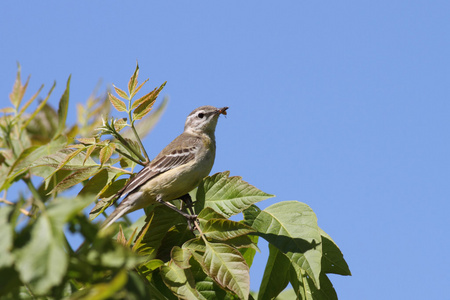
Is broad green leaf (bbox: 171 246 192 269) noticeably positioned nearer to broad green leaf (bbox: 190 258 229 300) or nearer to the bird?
broad green leaf (bbox: 190 258 229 300)

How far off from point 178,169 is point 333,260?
300 cm

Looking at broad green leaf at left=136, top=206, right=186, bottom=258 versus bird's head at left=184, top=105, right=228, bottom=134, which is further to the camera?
bird's head at left=184, top=105, right=228, bottom=134

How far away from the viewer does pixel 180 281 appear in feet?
11.2

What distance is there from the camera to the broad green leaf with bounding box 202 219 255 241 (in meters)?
3.57

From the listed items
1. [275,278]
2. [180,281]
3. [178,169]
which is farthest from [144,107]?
[178,169]

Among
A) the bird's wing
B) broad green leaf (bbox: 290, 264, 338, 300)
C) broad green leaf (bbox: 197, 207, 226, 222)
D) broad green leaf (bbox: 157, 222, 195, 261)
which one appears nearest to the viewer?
broad green leaf (bbox: 197, 207, 226, 222)

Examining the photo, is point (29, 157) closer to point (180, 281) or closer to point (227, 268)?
point (180, 281)

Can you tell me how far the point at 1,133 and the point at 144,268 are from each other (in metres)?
1.32

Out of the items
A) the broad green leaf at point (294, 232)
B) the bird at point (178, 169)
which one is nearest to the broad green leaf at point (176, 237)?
the broad green leaf at point (294, 232)

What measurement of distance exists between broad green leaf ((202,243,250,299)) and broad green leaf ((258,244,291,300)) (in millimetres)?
585

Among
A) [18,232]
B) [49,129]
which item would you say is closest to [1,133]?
[49,129]

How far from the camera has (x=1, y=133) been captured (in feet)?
11.5

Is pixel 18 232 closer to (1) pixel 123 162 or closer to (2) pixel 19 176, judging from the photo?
(2) pixel 19 176

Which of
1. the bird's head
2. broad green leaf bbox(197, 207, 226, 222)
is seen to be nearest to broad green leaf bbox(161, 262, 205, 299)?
broad green leaf bbox(197, 207, 226, 222)
